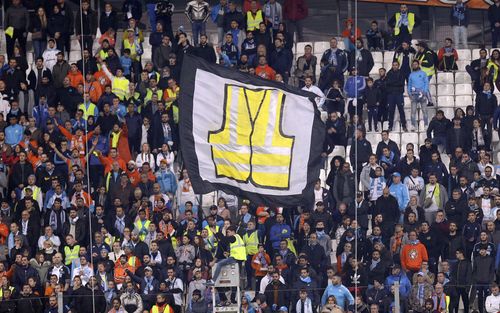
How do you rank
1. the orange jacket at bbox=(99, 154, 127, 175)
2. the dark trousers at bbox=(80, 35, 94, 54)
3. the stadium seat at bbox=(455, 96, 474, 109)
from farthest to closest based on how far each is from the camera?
the dark trousers at bbox=(80, 35, 94, 54)
the stadium seat at bbox=(455, 96, 474, 109)
the orange jacket at bbox=(99, 154, 127, 175)

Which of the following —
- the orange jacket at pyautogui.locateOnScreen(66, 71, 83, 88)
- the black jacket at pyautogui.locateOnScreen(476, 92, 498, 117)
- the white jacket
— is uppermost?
the orange jacket at pyautogui.locateOnScreen(66, 71, 83, 88)

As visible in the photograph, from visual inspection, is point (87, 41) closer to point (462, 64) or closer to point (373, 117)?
point (373, 117)

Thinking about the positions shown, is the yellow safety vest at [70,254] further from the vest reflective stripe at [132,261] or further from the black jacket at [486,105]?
the black jacket at [486,105]

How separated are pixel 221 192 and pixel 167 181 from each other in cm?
120

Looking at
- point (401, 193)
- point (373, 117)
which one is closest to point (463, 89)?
point (373, 117)

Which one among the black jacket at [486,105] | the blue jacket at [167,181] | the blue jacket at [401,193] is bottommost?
the blue jacket at [401,193]

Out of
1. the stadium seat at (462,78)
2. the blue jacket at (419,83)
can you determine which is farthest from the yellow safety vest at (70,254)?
the stadium seat at (462,78)

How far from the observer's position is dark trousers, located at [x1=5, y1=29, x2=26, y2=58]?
136ft

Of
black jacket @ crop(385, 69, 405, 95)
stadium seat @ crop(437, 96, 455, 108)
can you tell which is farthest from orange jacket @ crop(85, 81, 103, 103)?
stadium seat @ crop(437, 96, 455, 108)

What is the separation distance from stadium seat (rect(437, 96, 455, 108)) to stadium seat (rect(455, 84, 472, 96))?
17 centimetres

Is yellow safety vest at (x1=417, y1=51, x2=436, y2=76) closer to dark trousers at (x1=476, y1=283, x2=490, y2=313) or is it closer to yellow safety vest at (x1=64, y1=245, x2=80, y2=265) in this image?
dark trousers at (x1=476, y1=283, x2=490, y2=313)

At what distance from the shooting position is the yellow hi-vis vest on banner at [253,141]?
93.3 feet

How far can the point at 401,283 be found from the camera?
34094 millimetres

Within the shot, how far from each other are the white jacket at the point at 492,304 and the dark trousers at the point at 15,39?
12.0 m
